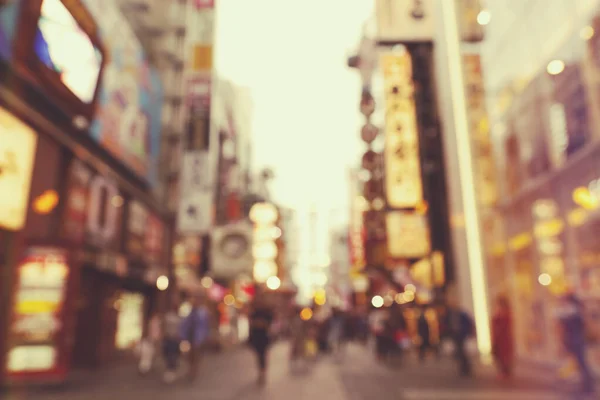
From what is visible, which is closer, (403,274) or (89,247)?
(89,247)

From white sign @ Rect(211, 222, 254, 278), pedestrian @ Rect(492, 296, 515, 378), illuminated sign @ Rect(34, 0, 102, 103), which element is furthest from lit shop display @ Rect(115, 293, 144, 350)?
illuminated sign @ Rect(34, 0, 102, 103)

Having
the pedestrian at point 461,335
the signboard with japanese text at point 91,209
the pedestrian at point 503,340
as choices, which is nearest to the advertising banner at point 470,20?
the pedestrian at point 503,340

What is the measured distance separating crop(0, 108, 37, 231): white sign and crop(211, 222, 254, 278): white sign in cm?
1946

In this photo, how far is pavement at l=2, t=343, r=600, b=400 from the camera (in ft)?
28.8

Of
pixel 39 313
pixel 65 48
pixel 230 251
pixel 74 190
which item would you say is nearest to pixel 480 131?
pixel 74 190

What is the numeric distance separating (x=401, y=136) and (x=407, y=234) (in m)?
3.84

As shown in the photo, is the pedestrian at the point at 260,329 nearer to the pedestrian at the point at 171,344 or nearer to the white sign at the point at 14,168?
the pedestrian at the point at 171,344

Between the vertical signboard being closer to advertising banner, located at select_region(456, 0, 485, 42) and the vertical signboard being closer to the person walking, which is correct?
advertising banner, located at select_region(456, 0, 485, 42)

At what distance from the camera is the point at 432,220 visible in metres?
20.5

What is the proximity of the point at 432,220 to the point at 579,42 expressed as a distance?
30.7ft

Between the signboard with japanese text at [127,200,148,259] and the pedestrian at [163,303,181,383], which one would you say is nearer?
the pedestrian at [163,303,181,383]

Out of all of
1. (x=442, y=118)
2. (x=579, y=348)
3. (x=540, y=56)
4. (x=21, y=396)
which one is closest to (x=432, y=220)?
(x=442, y=118)

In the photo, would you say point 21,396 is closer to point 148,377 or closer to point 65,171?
point 148,377

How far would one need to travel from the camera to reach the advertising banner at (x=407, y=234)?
19.2m
